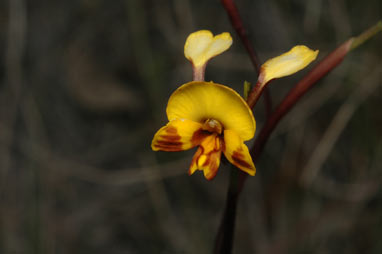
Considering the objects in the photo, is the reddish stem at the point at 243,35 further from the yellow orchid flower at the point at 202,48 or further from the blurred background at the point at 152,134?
the blurred background at the point at 152,134

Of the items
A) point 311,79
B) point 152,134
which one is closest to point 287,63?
point 311,79

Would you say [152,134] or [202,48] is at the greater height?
[202,48]

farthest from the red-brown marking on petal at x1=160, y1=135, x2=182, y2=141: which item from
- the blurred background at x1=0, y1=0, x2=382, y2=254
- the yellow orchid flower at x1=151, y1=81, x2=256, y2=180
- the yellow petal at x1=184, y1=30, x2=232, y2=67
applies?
the blurred background at x1=0, y1=0, x2=382, y2=254

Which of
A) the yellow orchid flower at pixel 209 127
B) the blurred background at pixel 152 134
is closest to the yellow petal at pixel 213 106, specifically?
the yellow orchid flower at pixel 209 127

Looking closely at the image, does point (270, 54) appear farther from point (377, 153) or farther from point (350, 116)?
point (377, 153)

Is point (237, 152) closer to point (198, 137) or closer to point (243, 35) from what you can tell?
point (198, 137)

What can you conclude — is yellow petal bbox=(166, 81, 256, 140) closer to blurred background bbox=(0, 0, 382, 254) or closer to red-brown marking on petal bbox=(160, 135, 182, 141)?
red-brown marking on petal bbox=(160, 135, 182, 141)
